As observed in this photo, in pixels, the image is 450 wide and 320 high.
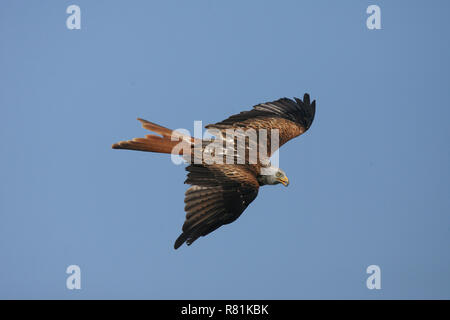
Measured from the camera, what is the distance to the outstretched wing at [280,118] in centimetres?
1068

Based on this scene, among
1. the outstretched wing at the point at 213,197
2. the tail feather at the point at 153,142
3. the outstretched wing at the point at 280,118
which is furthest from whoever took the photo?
the outstretched wing at the point at 280,118

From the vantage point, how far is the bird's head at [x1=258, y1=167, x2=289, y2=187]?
32.9 ft

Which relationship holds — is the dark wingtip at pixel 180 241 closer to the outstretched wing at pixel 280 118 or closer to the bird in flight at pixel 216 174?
the bird in flight at pixel 216 174

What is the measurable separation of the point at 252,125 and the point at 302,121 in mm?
1246

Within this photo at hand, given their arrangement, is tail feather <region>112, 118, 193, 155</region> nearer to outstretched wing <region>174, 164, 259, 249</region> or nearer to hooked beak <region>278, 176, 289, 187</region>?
outstretched wing <region>174, 164, 259, 249</region>

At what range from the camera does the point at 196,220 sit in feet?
28.9

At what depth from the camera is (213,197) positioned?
8.97 meters

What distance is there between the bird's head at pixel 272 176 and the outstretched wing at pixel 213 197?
78 cm

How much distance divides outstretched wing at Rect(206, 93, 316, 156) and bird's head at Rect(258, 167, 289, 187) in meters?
0.44

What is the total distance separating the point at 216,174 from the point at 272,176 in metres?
1.28

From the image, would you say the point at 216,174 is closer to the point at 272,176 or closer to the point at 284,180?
the point at 272,176

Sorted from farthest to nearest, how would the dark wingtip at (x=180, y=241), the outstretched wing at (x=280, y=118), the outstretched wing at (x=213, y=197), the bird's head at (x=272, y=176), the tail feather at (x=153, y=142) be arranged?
the outstretched wing at (x=280, y=118) → the bird's head at (x=272, y=176) → the tail feather at (x=153, y=142) → the outstretched wing at (x=213, y=197) → the dark wingtip at (x=180, y=241)

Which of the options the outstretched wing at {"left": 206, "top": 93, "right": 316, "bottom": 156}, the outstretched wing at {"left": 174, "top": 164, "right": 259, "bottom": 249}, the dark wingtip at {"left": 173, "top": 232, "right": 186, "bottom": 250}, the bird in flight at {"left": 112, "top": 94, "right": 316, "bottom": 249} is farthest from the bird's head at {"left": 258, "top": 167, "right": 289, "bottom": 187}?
the dark wingtip at {"left": 173, "top": 232, "right": 186, "bottom": 250}

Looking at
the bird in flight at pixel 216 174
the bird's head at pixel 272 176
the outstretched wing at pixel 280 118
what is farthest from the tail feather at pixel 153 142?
the bird's head at pixel 272 176
